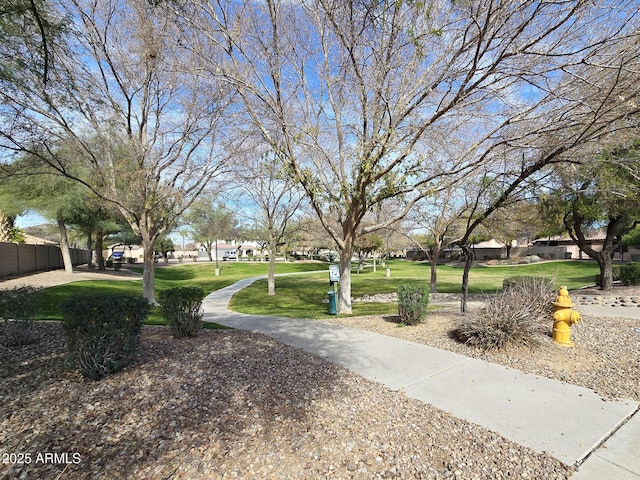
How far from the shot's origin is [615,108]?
5.50 m

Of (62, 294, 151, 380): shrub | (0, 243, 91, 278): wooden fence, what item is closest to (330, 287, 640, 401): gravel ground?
(62, 294, 151, 380): shrub

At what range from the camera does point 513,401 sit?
3.88m

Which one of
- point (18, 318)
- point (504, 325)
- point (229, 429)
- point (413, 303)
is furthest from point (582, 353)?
point (18, 318)

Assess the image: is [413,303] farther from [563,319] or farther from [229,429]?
[229,429]

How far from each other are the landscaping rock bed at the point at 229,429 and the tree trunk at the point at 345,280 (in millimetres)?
5380

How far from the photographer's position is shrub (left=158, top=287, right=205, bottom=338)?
5965 mm

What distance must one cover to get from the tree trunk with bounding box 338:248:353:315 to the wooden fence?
17.7m

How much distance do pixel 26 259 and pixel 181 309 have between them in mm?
20594

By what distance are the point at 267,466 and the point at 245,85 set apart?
7099 mm

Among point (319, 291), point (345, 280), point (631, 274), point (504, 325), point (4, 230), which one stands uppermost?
point (4, 230)

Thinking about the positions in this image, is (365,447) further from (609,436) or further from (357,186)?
(357,186)

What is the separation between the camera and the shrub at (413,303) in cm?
759

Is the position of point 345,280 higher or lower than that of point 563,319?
higher

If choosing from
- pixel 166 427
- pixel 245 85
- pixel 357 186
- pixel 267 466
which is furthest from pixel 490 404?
pixel 245 85
